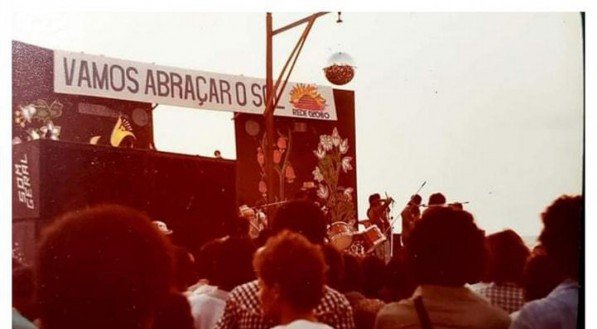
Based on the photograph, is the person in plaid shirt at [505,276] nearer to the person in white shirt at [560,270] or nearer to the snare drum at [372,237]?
the person in white shirt at [560,270]

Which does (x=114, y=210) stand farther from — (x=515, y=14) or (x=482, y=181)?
(x=515, y=14)

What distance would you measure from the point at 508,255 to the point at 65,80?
240 centimetres

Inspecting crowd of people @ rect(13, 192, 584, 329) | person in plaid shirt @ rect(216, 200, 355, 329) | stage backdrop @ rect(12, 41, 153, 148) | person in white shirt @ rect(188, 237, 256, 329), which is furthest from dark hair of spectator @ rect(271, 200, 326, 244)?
stage backdrop @ rect(12, 41, 153, 148)

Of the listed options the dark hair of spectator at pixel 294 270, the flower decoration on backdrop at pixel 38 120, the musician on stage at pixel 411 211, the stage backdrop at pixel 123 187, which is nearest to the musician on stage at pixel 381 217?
the musician on stage at pixel 411 211

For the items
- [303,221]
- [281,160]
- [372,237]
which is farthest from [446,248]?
[281,160]

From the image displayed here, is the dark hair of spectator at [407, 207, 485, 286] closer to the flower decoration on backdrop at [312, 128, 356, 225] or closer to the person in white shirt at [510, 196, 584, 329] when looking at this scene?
the person in white shirt at [510, 196, 584, 329]

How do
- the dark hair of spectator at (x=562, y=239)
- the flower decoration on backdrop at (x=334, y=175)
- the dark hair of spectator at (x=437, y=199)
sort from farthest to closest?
the flower decoration on backdrop at (x=334, y=175), the dark hair of spectator at (x=437, y=199), the dark hair of spectator at (x=562, y=239)

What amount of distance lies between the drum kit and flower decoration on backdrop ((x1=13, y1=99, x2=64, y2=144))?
1.59 m

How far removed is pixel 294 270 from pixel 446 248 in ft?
1.98

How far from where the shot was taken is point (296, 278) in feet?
6.79

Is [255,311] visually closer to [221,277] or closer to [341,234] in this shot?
[221,277]

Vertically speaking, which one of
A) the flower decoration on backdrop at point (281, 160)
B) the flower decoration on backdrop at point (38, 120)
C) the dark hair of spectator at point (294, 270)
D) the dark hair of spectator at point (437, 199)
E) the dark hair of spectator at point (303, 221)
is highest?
the flower decoration on backdrop at point (38, 120)

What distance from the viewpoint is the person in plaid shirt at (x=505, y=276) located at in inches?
107

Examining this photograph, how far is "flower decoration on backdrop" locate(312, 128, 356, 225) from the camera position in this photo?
3699mm
